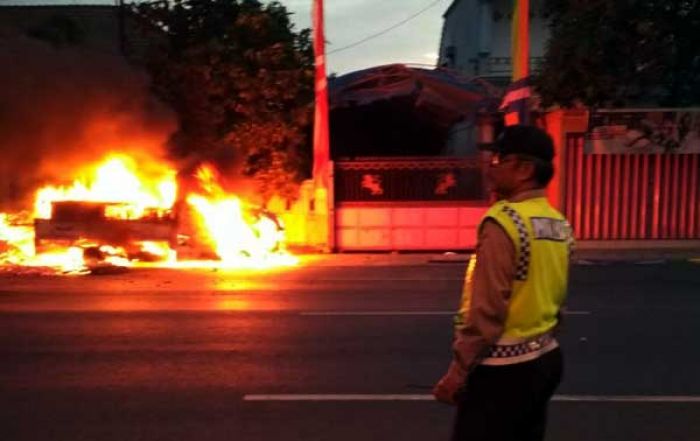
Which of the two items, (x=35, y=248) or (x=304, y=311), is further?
(x=35, y=248)

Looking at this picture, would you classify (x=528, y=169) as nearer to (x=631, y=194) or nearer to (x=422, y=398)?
(x=422, y=398)

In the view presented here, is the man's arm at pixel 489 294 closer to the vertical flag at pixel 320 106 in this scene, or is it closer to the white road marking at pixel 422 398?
the white road marking at pixel 422 398

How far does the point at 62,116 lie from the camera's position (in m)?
15.3

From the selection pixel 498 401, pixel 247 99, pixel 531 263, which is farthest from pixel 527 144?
pixel 247 99

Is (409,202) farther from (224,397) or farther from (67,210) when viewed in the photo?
(224,397)

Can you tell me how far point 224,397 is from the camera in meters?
5.81

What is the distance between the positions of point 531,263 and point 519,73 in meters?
11.5

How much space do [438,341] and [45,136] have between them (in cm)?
1034

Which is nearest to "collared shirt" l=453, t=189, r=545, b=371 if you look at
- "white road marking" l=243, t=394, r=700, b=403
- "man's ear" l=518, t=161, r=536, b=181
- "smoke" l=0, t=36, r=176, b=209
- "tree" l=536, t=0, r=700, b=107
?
"man's ear" l=518, t=161, r=536, b=181

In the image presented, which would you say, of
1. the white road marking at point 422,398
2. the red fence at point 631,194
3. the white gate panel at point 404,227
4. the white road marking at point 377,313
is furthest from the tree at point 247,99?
the white road marking at point 422,398

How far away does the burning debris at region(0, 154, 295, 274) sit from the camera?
14.4 meters

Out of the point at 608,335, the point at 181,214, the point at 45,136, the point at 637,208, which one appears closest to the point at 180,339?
the point at 608,335

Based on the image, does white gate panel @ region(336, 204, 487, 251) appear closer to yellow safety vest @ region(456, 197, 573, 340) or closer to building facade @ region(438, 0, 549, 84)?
building facade @ region(438, 0, 549, 84)

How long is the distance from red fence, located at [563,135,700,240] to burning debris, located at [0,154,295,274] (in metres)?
6.00
